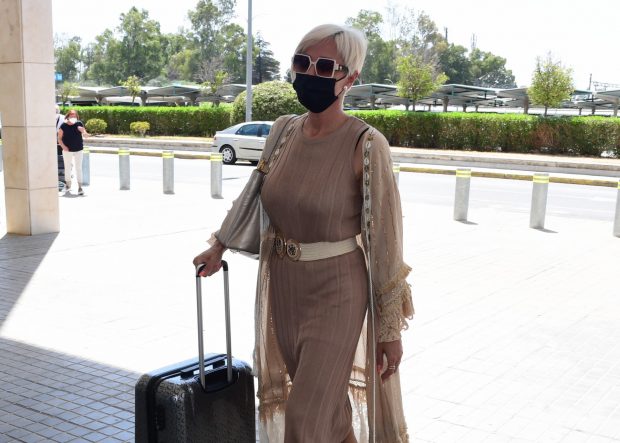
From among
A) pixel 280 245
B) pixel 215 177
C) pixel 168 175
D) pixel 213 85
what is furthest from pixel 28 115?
pixel 213 85

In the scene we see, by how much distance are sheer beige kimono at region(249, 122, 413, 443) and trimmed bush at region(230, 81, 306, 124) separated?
30.3m

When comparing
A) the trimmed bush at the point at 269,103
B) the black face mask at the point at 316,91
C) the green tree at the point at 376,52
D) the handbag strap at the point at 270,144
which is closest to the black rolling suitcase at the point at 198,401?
the handbag strap at the point at 270,144

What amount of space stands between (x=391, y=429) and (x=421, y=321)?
348cm

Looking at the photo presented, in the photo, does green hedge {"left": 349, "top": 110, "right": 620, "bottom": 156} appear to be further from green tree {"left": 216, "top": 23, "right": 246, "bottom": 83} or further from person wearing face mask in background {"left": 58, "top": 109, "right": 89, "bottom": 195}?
green tree {"left": 216, "top": 23, "right": 246, "bottom": 83}

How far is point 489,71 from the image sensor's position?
12412 centimetres

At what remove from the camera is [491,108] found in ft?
217

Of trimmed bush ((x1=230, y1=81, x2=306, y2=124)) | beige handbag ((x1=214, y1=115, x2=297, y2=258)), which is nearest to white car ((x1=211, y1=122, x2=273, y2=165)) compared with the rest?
trimmed bush ((x1=230, y1=81, x2=306, y2=124))

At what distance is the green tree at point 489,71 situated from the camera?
11699 centimetres

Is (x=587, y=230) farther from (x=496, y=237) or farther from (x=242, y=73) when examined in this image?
(x=242, y=73)

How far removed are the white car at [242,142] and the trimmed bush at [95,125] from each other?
1691 cm

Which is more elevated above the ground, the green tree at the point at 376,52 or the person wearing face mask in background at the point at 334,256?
the green tree at the point at 376,52

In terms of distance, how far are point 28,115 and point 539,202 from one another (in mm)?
7353

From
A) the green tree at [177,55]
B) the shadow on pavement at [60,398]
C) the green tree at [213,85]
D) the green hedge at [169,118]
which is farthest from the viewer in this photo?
the green tree at [177,55]

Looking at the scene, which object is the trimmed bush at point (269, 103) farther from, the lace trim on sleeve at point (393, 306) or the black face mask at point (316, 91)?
the lace trim on sleeve at point (393, 306)
